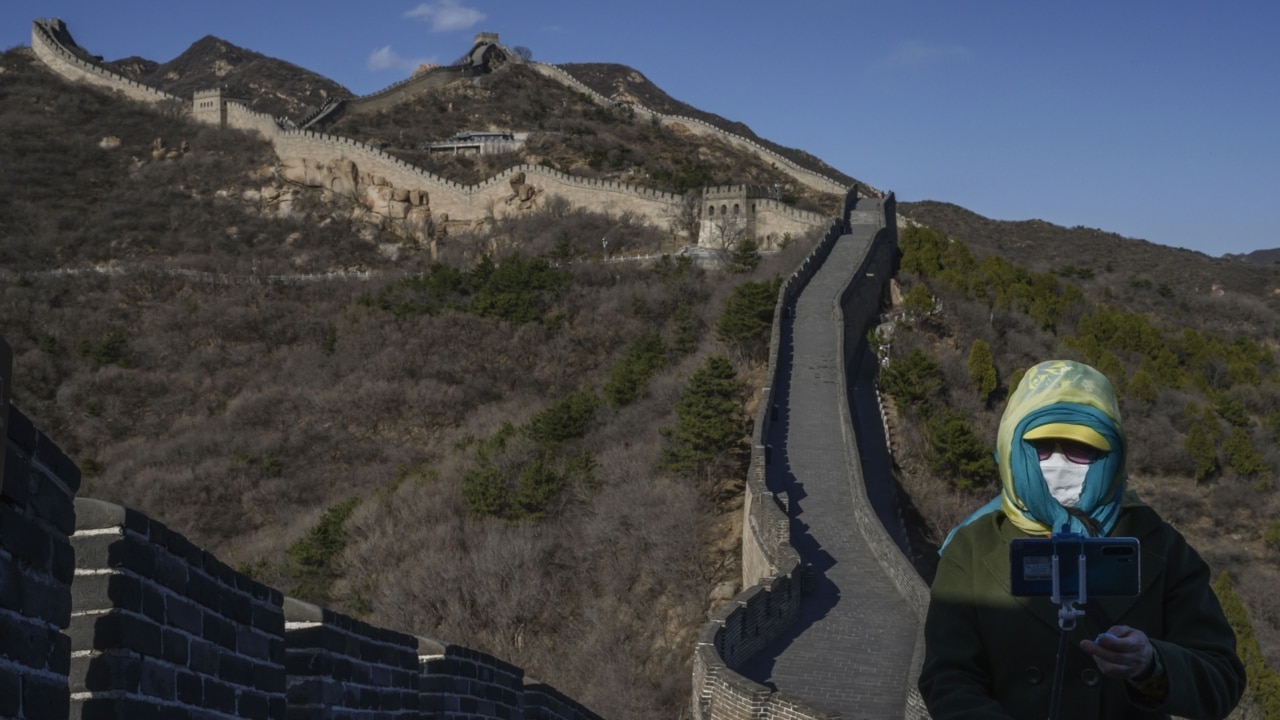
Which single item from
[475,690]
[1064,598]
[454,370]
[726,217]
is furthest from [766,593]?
→ [726,217]

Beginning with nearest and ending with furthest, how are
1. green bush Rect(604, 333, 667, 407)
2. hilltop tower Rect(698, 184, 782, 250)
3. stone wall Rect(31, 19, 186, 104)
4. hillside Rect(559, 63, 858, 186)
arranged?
green bush Rect(604, 333, 667, 407) → hilltop tower Rect(698, 184, 782, 250) → stone wall Rect(31, 19, 186, 104) → hillside Rect(559, 63, 858, 186)

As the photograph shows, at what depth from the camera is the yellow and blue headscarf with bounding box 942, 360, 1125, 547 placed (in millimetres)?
3090

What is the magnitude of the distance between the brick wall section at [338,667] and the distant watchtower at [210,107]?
57681 mm

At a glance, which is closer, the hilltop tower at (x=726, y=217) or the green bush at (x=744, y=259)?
the green bush at (x=744, y=259)

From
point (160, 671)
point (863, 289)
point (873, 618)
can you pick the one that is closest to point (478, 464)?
point (863, 289)

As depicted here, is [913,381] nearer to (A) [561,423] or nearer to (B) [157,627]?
(A) [561,423]

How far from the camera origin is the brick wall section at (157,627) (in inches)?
134

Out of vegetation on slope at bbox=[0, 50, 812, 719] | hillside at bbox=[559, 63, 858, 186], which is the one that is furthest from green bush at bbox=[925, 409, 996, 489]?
hillside at bbox=[559, 63, 858, 186]

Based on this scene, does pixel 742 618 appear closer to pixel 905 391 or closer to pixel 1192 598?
pixel 1192 598

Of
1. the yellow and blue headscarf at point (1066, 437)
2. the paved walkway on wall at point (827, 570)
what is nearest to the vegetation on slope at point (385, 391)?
the paved walkway on wall at point (827, 570)

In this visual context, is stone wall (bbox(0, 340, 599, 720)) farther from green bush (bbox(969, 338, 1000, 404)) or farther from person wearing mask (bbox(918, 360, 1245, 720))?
green bush (bbox(969, 338, 1000, 404))

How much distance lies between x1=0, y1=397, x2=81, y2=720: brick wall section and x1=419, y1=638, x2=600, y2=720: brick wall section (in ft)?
11.8

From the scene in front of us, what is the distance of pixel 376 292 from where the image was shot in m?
46.8

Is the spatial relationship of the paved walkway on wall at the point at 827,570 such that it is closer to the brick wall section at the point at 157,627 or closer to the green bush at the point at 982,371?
the green bush at the point at 982,371
